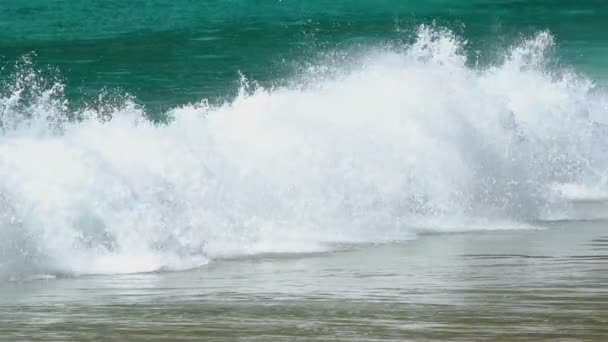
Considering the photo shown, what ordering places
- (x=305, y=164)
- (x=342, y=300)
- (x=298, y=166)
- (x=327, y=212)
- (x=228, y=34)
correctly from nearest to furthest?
(x=342, y=300)
(x=327, y=212)
(x=298, y=166)
(x=305, y=164)
(x=228, y=34)

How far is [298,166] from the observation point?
2138 centimetres

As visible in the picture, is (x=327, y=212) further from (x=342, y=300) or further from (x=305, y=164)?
(x=342, y=300)

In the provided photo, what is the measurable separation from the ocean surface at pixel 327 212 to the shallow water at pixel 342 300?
0.11 ft

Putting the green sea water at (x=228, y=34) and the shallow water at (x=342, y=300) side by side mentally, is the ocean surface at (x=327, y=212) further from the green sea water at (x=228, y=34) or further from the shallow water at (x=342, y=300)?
the green sea water at (x=228, y=34)

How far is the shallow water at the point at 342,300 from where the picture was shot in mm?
12781

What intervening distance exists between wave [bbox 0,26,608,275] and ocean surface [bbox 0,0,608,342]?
0.03m

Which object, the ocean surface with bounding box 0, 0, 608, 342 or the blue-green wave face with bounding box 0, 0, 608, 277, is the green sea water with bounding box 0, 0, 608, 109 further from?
the ocean surface with bounding box 0, 0, 608, 342

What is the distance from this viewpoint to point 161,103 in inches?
1512

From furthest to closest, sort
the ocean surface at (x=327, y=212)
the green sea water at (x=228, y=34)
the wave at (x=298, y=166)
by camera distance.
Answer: the green sea water at (x=228, y=34), the wave at (x=298, y=166), the ocean surface at (x=327, y=212)

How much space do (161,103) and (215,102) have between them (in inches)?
56.5

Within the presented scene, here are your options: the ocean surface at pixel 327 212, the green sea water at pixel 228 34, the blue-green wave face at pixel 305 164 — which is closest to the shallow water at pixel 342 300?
the ocean surface at pixel 327 212

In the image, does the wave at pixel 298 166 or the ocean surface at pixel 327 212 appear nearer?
the ocean surface at pixel 327 212

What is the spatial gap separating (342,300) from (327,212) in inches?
241

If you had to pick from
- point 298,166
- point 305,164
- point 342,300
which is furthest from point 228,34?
point 342,300
